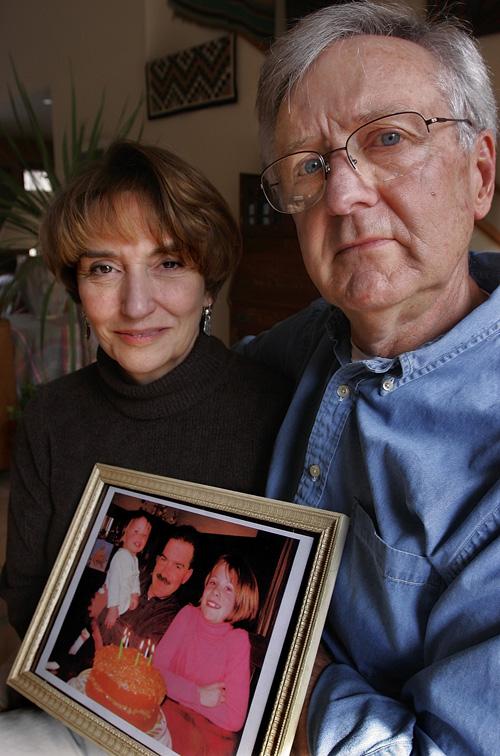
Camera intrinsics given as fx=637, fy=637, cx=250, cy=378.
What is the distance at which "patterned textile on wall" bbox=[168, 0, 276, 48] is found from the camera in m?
3.59

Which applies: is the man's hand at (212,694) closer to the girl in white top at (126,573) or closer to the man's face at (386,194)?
the girl in white top at (126,573)

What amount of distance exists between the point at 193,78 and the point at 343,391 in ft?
12.5

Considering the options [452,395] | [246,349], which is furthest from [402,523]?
[246,349]

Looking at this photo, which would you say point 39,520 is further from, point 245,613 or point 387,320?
Result: point 387,320

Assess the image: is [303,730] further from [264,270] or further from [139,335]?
[264,270]

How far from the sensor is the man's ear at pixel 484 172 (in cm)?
87

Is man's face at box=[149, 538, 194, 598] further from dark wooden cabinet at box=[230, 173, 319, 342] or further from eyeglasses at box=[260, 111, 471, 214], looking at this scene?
dark wooden cabinet at box=[230, 173, 319, 342]

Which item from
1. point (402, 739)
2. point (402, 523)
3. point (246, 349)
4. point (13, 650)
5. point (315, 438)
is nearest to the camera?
point (402, 739)

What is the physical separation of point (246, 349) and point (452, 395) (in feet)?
2.31

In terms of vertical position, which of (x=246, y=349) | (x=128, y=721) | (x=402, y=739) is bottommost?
(x=128, y=721)

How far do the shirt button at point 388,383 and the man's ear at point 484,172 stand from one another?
25 centimetres

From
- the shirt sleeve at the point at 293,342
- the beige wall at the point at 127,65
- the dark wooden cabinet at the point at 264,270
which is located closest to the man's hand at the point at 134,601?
the shirt sleeve at the point at 293,342

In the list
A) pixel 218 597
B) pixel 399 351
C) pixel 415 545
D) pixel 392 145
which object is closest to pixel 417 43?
pixel 392 145

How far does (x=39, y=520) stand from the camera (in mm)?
1231
